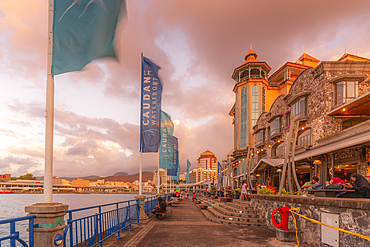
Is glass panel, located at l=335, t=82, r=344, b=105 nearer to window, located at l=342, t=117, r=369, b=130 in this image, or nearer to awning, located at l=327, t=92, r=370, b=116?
awning, located at l=327, t=92, r=370, b=116

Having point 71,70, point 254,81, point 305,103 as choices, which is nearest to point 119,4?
point 71,70

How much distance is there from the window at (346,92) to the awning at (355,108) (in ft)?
3.05

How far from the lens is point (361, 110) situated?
1822 centimetres

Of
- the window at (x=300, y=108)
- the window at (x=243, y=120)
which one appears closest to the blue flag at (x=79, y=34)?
the window at (x=300, y=108)

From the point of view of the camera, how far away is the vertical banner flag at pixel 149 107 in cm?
1316

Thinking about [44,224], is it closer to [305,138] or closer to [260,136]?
[305,138]

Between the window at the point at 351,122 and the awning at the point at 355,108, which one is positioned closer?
the awning at the point at 355,108

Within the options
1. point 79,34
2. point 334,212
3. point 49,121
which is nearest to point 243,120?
point 334,212

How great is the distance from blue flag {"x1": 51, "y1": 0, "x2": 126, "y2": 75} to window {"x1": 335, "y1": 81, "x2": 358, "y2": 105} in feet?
65.2

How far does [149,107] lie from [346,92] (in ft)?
53.2

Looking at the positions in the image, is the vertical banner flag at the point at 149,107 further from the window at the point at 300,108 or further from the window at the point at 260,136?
the window at the point at 260,136

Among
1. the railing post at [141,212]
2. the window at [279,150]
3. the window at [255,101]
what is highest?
the window at [255,101]

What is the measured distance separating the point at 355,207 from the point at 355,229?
1.63 feet

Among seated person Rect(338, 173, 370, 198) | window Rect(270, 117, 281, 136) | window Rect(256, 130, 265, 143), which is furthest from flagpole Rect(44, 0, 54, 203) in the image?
window Rect(256, 130, 265, 143)
